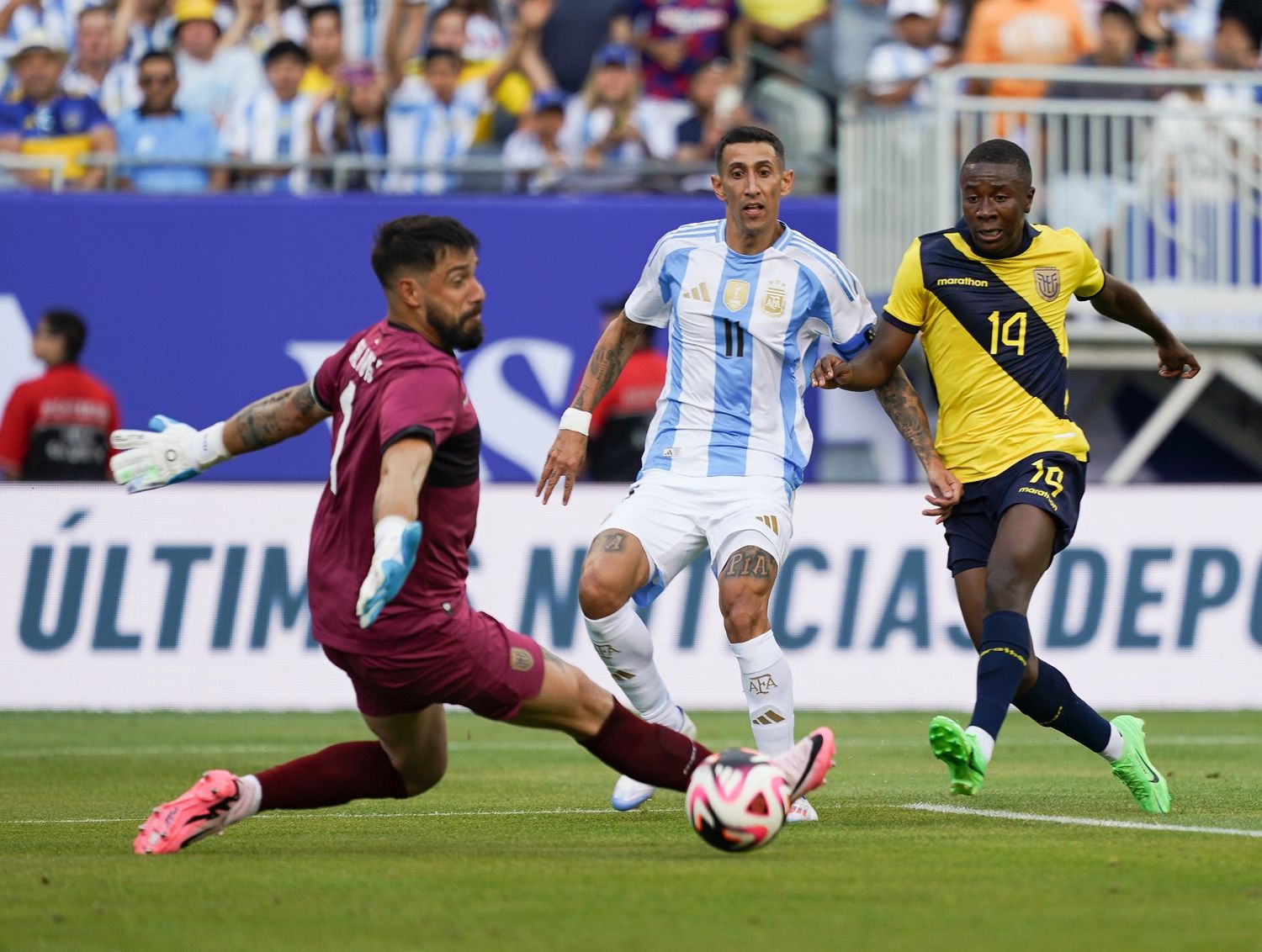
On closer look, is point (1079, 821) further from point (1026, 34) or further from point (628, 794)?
point (1026, 34)

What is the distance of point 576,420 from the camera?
26.3 ft

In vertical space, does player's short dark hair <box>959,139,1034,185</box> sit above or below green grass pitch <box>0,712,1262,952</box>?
above

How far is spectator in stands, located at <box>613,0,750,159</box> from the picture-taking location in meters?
17.5

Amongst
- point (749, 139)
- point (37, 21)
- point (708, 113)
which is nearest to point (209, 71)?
point (37, 21)

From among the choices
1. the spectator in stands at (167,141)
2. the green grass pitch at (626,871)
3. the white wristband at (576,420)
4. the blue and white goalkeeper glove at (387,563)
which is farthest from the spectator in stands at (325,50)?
the blue and white goalkeeper glove at (387,563)

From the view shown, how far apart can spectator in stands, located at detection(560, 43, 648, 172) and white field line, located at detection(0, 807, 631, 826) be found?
9400mm

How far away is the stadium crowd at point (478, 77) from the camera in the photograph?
1616 centimetres

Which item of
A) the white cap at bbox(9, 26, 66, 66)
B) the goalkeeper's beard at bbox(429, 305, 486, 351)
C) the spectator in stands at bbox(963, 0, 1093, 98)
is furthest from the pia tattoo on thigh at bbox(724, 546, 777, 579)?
the white cap at bbox(9, 26, 66, 66)

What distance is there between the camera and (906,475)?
55.1 feet

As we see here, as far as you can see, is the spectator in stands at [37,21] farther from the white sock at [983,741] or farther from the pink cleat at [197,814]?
the white sock at [983,741]

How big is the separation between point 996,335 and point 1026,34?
9.75m

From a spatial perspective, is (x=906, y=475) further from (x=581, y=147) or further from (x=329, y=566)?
(x=329, y=566)

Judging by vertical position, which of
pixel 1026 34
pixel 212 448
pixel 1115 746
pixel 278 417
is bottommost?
pixel 1115 746

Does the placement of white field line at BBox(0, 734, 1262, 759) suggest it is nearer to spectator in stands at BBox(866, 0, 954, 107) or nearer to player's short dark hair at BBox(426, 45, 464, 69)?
player's short dark hair at BBox(426, 45, 464, 69)
